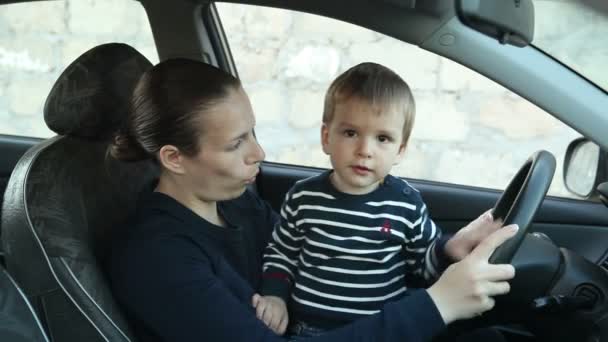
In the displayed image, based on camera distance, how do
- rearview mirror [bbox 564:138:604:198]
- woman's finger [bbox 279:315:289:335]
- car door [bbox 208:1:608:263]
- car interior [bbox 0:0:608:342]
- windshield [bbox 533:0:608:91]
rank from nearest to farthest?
1. car interior [bbox 0:0:608:342]
2. woman's finger [bbox 279:315:289:335]
3. rearview mirror [bbox 564:138:604:198]
4. car door [bbox 208:1:608:263]
5. windshield [bbox 533:0:608:91]

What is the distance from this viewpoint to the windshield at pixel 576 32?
3064 millimetres

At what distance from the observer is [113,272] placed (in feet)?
5.16

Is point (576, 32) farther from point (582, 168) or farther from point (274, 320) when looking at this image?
point (274, 320)

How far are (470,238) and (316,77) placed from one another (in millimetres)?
2128

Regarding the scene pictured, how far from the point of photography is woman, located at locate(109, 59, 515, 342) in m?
1.45

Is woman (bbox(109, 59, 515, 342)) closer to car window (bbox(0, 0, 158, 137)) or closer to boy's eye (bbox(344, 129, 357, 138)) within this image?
boy's eye (bbox(344, 129, 357, 138))

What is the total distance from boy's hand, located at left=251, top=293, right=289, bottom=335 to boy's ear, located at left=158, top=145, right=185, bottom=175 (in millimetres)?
330

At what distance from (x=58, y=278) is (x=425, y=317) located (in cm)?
70

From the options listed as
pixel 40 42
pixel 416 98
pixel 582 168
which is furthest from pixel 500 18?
pixel 40 42

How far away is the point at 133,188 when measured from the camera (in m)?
1.88

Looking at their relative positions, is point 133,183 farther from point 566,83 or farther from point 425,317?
point 566,83

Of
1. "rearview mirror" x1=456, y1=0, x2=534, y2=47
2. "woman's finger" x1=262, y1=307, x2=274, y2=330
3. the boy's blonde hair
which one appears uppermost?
"rearview mirror" x1=456, y1=0, x2=534, y2=47

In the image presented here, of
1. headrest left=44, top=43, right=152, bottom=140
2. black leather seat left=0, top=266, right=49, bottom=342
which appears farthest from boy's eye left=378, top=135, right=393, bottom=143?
black leather seat left=0, top=266, right=49, bottom=342

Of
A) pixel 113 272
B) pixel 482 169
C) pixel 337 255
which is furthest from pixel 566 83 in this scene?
pixel 482 169
